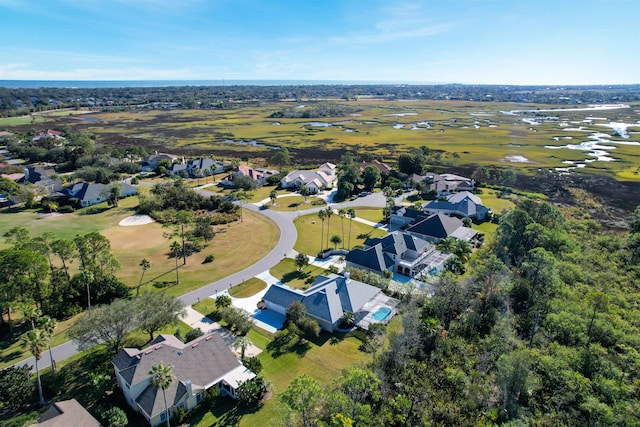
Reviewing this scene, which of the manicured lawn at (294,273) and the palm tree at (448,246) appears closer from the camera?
the manicured lawn at (294,273)

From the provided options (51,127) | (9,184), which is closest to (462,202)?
(9,184)

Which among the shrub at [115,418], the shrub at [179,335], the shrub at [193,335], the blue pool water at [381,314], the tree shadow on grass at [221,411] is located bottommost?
the tree shadow on grass at [221,411]

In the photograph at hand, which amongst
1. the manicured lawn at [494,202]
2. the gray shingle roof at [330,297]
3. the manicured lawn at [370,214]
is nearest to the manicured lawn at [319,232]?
the manicured lawn at [370,214]

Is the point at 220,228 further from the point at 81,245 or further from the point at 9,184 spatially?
the point at 9,184

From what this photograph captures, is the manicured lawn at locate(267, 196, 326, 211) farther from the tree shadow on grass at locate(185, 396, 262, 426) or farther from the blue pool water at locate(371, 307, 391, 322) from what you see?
the tree shadow on grass at locate(185, 396, 262, 426)

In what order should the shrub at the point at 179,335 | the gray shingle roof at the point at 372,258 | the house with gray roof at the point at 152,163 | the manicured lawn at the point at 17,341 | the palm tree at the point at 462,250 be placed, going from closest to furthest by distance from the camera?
the manicured lawn at the point at 17,341, the shrub at the point at 179,335, the gray shingle roof at the point at 372,258, the palm tree at the point at 462,250, the house with gray roof at the point at 152,163

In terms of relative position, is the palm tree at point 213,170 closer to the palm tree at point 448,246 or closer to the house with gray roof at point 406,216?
the house with gray roof at point 406,216

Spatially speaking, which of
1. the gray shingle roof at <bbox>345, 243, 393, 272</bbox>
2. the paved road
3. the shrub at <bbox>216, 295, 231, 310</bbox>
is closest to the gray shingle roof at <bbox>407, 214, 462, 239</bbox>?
the gray shingle roof at <bbox>345, 243, 393, 272</bbox>
